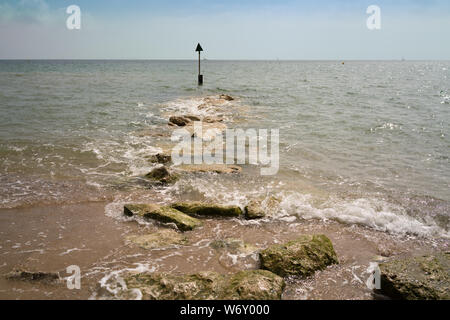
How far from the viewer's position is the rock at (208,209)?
6363 mm

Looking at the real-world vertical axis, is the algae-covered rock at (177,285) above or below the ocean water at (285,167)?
below

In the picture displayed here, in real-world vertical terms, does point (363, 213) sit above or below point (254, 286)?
above

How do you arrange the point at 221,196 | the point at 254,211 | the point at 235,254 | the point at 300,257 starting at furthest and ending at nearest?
the point at 221,196, the point at 254,211, the point at 235,254, the point at 300,257

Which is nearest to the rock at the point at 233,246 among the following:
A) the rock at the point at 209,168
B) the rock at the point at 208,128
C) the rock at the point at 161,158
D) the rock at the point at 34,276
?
the rock at the point at 34,276

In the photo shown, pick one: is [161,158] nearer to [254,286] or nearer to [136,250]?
[136,250]

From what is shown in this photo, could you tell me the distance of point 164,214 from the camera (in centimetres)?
596

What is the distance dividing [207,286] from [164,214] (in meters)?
2.31

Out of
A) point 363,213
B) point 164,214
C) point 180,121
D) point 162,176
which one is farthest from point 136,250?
point 180,121

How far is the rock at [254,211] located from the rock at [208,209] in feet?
0.56

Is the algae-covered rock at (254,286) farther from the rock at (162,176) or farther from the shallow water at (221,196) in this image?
the rock at (162,176)

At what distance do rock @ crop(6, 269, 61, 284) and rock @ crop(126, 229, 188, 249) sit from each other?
1.30m

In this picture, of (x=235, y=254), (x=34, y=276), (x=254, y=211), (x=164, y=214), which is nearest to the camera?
(x=34, y=276)

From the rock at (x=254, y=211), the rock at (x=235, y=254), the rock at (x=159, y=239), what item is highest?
the rock at (x=254, y=211)
